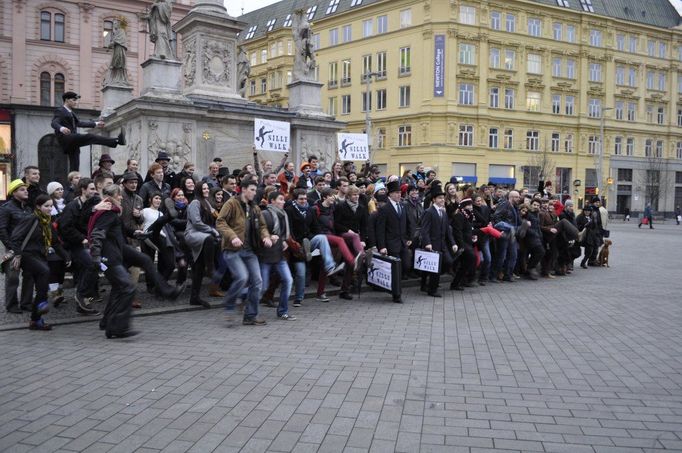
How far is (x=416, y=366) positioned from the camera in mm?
6648

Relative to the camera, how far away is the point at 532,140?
2286 inches

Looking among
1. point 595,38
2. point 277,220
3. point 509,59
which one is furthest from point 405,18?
point 277,220

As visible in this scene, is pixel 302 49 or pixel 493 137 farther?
pixel 493 137

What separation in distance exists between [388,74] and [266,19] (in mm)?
24135

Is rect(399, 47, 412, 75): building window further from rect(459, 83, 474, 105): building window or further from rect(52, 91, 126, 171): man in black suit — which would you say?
rect(52, 91, 126, 171): man in black suit

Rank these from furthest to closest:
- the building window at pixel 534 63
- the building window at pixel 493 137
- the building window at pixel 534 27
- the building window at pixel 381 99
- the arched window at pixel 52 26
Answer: the building window at pixel 381 99
the building window at pixel 534 63
the building window at pixel 534 27
the building window at pixel 493 137
the arched window at pixel 52 26

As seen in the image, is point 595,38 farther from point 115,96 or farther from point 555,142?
point 115,96

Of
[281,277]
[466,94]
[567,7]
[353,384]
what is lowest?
[353,384]

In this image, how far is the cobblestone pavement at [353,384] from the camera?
15.5 feet

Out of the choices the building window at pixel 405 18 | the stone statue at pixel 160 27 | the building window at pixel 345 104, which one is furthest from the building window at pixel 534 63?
the stone statue at pixel 160 27

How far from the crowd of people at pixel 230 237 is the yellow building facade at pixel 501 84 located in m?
39.6

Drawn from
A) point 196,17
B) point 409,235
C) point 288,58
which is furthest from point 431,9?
point 409,235

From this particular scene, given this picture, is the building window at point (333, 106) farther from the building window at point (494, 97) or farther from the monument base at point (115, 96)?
the monument base at point (115, 96)

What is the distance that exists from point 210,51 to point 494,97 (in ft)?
137
